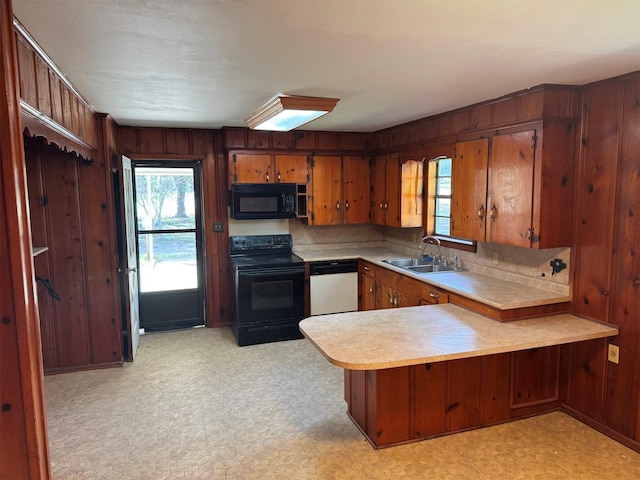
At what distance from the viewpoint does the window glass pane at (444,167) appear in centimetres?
440

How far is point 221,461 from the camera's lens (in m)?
2.65

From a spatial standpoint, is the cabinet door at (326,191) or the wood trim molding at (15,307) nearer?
the wood trim molding at (15,307)

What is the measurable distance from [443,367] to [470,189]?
59.7 inches

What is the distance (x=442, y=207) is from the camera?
4547 millimetres

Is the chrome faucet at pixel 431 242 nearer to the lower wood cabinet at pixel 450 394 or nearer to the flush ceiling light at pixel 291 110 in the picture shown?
the lower wood cabinet at pixel 450 394

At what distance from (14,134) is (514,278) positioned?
3.41m

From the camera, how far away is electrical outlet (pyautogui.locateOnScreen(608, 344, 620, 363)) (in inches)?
110

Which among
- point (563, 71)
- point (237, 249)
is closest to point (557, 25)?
point (563, 71)

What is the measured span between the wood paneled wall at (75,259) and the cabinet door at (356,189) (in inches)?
102

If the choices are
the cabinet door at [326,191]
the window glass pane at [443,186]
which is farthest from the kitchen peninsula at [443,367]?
the cabinet door at [326,191]

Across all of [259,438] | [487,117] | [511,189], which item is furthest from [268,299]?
[487,117]

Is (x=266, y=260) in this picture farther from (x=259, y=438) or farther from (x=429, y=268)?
(x=259, y=438)

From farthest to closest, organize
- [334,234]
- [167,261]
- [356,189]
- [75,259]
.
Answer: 1. [334,234]
2. [356,189]
3. [167,261]
4. [75,259]

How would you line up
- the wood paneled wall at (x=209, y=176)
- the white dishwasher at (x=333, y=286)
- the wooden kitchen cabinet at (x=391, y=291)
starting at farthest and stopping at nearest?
the white dishwasher at (x=333, y=286) < the wood paneled wall at (x=209, y=176) < the wooden kitchen cabinet at (x=391, y=291)
